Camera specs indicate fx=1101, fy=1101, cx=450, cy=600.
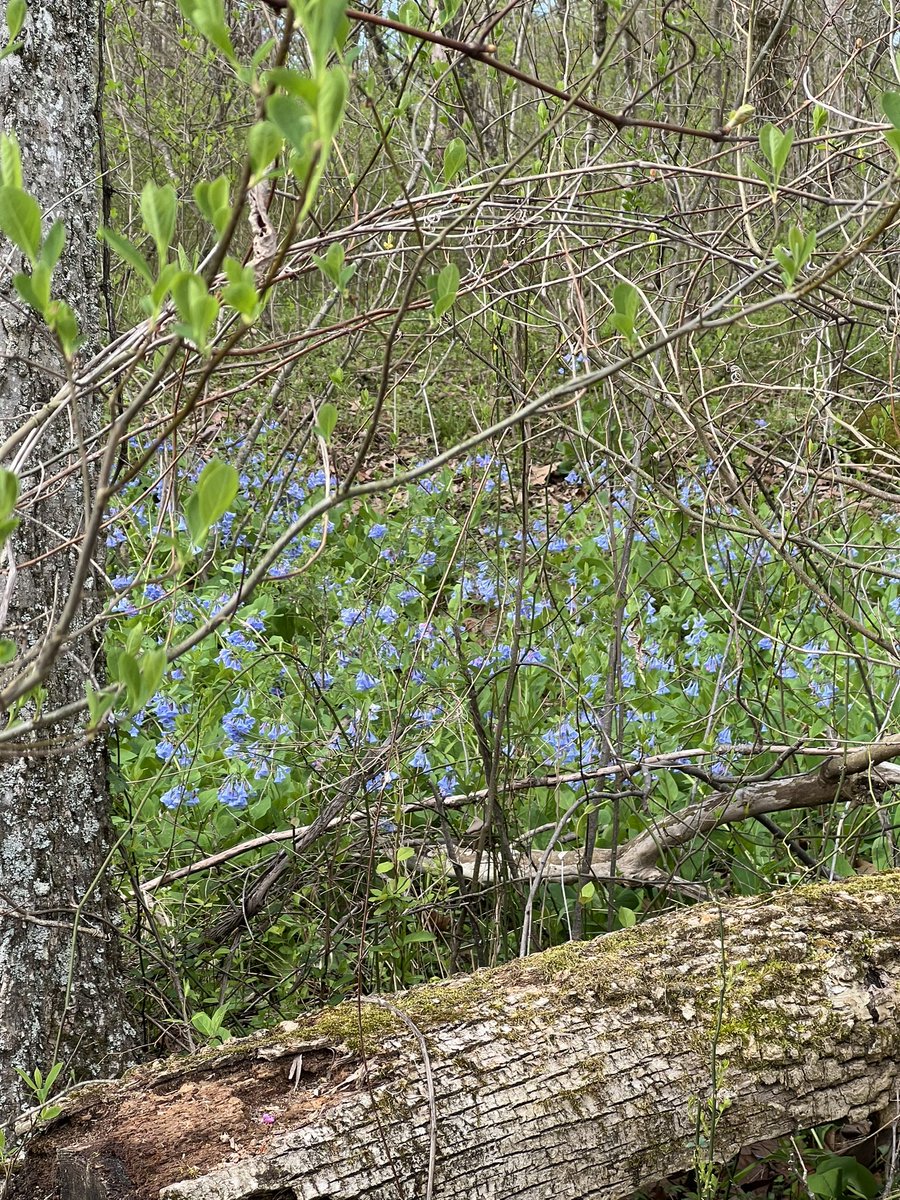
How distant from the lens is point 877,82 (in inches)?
169

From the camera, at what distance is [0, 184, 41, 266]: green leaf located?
0.87 m

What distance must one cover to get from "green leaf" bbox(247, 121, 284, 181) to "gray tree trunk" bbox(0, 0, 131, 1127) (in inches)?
45.4

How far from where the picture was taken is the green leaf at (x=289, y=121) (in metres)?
0.78

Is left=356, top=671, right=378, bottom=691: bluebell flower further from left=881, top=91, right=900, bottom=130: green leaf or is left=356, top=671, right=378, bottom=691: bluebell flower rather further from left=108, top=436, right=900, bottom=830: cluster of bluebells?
left=881, top=91, right=900, bottom=130: green leaf

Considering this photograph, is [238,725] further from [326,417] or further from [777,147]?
[777,147]

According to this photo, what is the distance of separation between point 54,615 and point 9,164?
107 cm

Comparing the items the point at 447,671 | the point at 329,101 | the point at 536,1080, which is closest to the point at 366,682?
the point at 447,671

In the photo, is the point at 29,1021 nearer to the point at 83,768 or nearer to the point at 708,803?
the point at 83,768

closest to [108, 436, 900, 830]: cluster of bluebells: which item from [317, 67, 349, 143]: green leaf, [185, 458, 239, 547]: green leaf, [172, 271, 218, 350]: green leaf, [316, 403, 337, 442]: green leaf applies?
[316, 403, 337, 442]: green leaf

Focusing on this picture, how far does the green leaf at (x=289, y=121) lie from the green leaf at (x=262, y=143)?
0.03 m

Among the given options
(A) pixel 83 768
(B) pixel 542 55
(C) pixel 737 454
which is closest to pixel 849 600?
(C) pixel 737 454

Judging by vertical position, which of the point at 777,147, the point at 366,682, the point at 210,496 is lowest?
the point at 366,682

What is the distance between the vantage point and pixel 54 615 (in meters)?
1.89

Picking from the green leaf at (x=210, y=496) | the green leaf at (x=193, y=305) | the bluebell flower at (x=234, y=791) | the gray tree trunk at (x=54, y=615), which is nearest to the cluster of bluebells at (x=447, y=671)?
the bluebell flower at (x=234, y=791)
